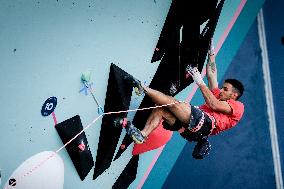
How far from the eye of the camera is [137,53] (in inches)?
87.4

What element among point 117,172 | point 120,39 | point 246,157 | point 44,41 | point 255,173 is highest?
point 44,41

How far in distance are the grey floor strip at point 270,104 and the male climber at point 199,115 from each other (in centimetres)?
89

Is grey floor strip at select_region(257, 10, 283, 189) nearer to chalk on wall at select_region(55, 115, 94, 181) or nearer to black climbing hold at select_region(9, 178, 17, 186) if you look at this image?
chalk on wall at select_region(55, 115, 94, 181)

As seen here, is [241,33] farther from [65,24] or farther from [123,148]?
[65,24]

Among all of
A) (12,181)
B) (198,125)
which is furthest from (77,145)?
(198,125)

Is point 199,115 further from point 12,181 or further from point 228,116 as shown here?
point 12,181

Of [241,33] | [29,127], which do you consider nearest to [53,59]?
[29,127]

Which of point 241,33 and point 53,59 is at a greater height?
point 53,59

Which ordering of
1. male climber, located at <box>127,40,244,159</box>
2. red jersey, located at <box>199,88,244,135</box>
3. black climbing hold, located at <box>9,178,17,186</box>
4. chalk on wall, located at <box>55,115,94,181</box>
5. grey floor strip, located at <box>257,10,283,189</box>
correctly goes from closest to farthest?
black climbing hold, located at <box>9,178,17,186</box> → chalk on wall, located at <box>55,115,94,181</box> → male climber, located at <box>127,40,244,159</box> → red jersey, located at <box>199,88,244,135</box> → grey floor strip, located at <box>257,10,283,189</box>

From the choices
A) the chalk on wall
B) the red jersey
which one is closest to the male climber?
the red jersey

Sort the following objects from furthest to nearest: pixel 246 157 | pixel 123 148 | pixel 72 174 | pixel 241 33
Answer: pixel 246 157
pixel 241 33
pixel 123 148
pixel 72 174

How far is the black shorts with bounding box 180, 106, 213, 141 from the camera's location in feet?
7.76

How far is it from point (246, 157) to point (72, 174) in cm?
213

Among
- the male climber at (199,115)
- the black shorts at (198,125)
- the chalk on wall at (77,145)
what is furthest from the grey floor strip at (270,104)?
the chalk on wall at (77,145)
